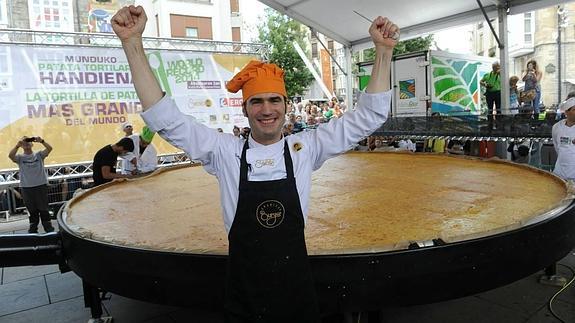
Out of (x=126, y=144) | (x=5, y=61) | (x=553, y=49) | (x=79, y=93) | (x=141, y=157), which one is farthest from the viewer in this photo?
(x=553, y=49)

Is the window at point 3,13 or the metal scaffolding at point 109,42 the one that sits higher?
the window at point 3,13

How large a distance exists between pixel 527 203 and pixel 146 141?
581cm

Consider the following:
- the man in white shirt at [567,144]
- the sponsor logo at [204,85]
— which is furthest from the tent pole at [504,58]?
the sponsor logo at [204,85]

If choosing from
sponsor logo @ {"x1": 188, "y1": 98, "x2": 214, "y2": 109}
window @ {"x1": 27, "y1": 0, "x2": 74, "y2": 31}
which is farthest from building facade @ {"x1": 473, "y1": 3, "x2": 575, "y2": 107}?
window @ {"x1": 27, "y1": 0, "x2": 74, "y2": 31}

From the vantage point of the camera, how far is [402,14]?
Answer: 35.7 feet

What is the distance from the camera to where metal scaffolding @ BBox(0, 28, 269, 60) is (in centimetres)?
954

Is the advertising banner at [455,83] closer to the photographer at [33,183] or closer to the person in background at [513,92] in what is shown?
the person in background at [513,92]

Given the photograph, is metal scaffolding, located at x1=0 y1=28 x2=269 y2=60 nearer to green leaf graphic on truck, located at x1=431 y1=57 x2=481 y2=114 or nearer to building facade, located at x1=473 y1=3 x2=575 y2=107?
green leaf graphic on truck, located at x1=431 y1=57 x2=481 y2=114

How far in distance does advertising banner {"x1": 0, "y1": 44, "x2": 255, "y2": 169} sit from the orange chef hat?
866 cm

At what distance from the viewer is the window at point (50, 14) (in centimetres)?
2303

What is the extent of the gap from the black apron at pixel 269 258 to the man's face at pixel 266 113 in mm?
132

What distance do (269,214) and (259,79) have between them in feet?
1.80

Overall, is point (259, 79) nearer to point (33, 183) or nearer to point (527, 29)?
point (33, 183)

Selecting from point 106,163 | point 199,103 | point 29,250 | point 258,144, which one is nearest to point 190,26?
point 199,103
